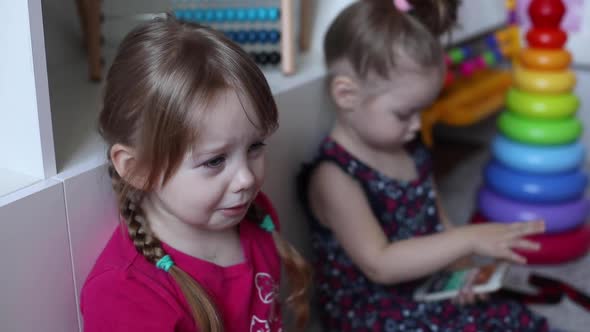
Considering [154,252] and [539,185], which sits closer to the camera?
[154,252]

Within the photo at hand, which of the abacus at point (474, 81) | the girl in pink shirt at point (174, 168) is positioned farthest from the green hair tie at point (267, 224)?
the abacus at point (474, 81)

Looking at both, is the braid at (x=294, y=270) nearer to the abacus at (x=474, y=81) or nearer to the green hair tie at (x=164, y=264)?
the green hair tie at (x=164, y=264)

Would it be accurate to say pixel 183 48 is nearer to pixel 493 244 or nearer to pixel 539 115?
pixel 493 244

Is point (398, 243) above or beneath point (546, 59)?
beneath

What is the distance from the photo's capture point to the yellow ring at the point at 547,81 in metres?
1.50

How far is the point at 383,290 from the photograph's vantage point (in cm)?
118

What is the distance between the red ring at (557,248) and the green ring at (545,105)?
0.89 ft

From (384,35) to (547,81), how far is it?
23.0 inches

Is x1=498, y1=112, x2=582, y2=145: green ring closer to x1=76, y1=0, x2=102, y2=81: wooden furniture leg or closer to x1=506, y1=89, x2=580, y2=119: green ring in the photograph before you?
x1=506, y1=89, x2=580, y2=119: green ring

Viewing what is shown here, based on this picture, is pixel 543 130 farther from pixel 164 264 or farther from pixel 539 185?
pixel 164 264

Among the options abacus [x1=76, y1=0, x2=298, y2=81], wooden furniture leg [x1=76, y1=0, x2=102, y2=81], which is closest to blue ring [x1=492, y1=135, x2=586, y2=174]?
abacus [x1=76, y1=0, x2=298, y2=81]

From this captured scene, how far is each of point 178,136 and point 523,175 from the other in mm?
1050

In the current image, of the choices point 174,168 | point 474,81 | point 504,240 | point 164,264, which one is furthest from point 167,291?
point 474,81

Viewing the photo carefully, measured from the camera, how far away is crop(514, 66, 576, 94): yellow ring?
1.50 meters
